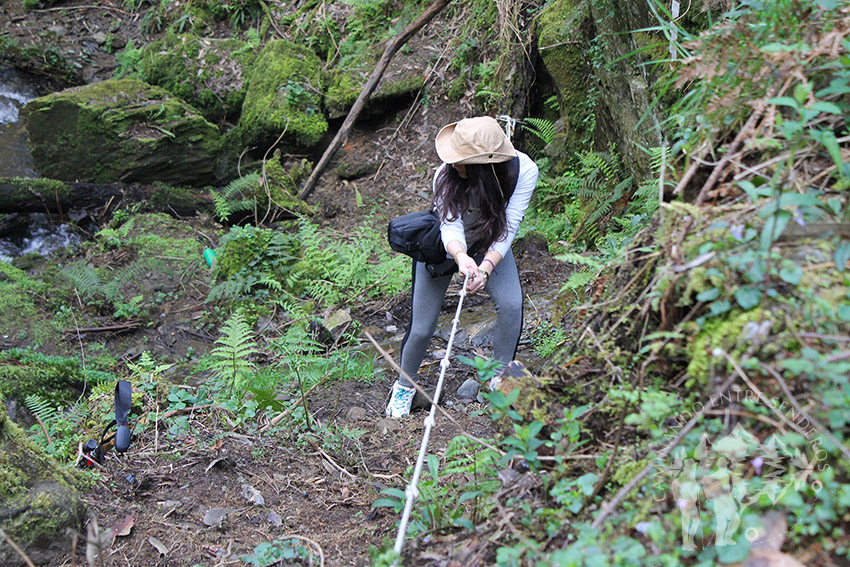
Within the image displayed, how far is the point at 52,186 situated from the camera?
31.3ft

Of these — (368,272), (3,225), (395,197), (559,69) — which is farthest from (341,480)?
(3,225)

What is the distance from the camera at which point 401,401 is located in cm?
434

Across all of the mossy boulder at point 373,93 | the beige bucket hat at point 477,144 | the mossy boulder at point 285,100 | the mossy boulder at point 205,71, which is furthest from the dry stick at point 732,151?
the mossy boulder at point 205,71

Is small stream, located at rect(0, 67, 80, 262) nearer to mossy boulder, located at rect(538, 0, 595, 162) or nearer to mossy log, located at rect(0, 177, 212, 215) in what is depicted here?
mossy log, located at rect(0, 177, 212, 215)

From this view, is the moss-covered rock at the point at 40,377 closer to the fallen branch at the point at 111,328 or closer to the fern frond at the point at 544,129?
the fallen branch at the point at 111,328

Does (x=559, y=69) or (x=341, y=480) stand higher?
(x=559, y=69)

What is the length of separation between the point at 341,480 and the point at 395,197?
6.36m

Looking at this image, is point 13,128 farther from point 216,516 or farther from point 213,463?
point 216,516

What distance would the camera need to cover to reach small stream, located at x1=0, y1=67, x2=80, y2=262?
9266mm

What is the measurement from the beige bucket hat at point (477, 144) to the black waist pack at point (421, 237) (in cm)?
43

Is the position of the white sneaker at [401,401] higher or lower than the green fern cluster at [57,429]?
lower

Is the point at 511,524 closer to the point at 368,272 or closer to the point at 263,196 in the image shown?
the point at 368,272

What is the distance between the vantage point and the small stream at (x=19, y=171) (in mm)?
9266

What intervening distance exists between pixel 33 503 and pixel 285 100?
8.89 metres
